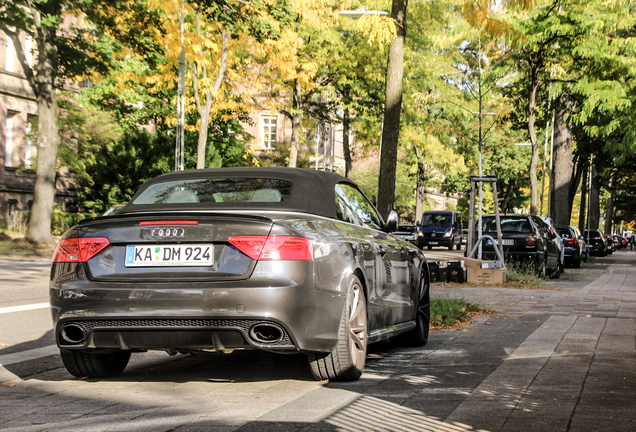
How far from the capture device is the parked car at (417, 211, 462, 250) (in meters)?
44.5

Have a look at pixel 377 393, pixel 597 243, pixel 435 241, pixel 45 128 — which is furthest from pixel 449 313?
pixel 597 243

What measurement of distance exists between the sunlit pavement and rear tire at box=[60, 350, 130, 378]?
0.13m

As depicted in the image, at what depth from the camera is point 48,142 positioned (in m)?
24.9

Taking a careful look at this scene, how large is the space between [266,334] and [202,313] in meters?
0.44

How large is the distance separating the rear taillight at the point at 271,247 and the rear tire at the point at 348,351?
66cm

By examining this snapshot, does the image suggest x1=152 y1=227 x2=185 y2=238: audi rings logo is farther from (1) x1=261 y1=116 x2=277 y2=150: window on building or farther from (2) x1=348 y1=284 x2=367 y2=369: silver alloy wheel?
(1) x1=261 y1=116 x2=277 y2=150: window on building

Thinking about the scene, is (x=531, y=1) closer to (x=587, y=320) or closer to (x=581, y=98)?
(x=587, y=320)

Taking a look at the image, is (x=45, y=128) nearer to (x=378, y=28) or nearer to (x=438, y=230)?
(x=378, y=28)

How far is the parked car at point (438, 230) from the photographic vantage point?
44.5 meters

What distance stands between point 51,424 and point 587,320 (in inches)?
296

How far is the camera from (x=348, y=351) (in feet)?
18.4

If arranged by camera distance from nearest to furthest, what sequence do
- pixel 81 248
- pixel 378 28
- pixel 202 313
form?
pixel 202 313
pixel 81 248
pixel 378 28

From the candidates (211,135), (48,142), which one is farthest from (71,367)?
(211,135)

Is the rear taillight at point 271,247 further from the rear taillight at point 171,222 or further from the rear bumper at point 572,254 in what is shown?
the rear bumper at point 572,254
